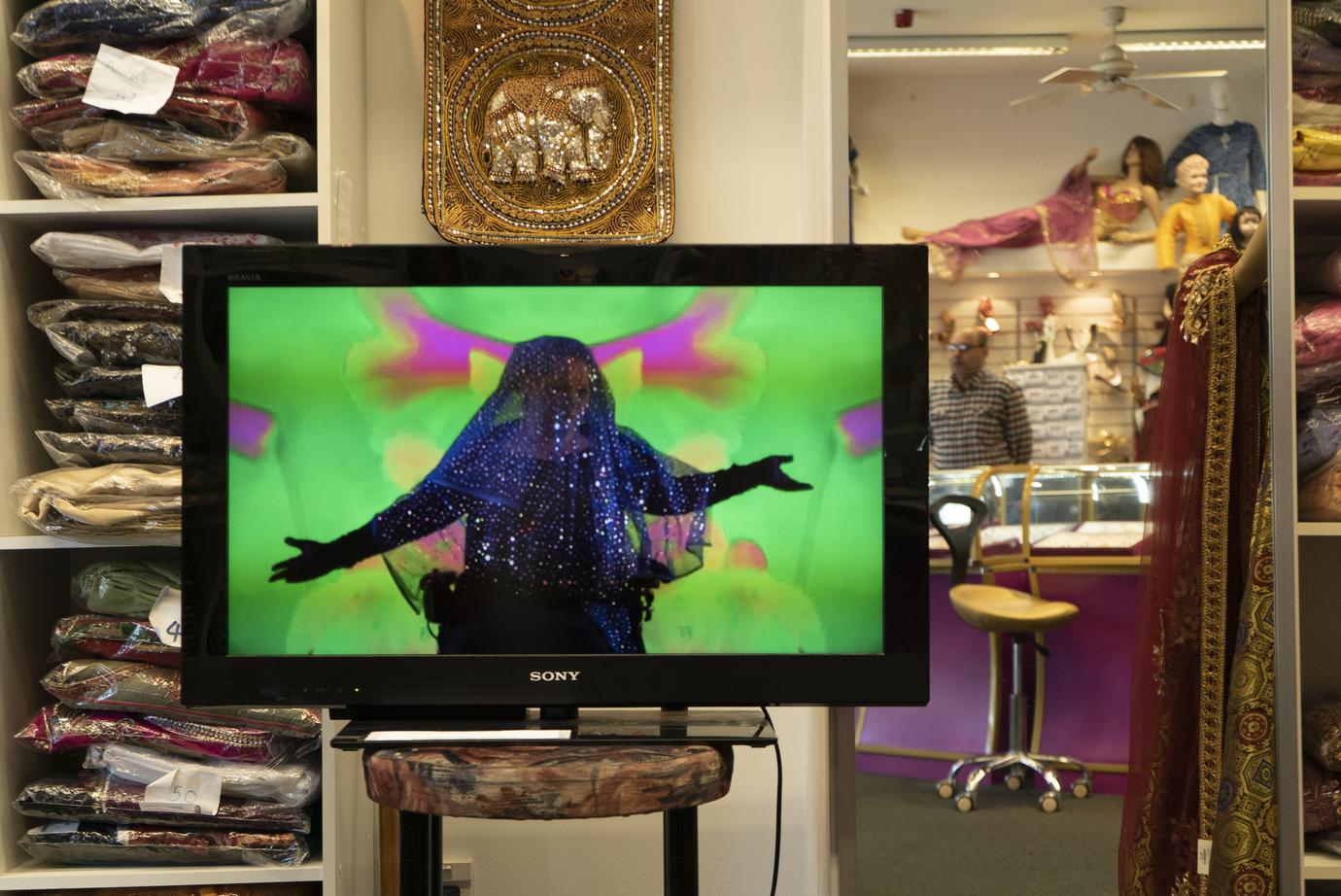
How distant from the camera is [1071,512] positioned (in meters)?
2.15

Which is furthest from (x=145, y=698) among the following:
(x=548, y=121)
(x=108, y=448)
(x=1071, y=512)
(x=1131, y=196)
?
(x=1131, y=196)

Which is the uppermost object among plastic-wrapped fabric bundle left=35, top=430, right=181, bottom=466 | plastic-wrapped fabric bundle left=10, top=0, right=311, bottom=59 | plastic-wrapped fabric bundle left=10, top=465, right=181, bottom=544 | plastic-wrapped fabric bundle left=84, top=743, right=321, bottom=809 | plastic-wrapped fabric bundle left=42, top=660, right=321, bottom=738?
plastic-wrapped fabric bundle left=10, top=0, right=311, bottom=59

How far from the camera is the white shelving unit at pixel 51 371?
6.67ft

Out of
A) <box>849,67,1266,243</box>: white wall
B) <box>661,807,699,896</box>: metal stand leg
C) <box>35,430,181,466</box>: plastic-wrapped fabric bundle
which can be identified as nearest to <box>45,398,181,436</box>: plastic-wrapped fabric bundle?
<box>35,430,181,466</box>: plastic-wrapped fabric bundle

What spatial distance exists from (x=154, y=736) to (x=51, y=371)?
0.68m

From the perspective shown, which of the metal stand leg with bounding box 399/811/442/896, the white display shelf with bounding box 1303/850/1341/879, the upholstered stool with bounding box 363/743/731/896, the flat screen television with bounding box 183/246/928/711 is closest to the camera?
the upholstered stool with bounding box 363/743/731/896

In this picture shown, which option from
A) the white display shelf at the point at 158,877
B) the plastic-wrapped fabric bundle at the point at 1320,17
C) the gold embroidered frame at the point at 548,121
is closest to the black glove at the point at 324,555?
the white display shelf at the point at 158,877

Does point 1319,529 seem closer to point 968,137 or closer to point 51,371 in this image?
point 968,137

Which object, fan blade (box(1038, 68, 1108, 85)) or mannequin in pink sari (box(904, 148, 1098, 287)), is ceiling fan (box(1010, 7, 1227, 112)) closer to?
fan blade (box(1038, 68, 1108, 85))

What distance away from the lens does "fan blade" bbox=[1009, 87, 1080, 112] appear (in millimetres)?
2115

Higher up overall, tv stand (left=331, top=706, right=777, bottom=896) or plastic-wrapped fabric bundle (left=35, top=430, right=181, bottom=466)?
plastic-wrapped fabric bundle (left=35, top=430, right=181, bottom=466)

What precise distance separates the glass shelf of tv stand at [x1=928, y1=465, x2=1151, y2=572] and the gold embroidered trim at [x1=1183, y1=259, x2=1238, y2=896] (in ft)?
0.45

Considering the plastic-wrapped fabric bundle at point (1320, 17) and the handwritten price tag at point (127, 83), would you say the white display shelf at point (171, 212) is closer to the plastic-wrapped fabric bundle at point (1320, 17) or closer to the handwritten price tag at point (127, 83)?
the handwritten price tag at point (127, 83)

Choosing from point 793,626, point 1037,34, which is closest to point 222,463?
point 793,626
